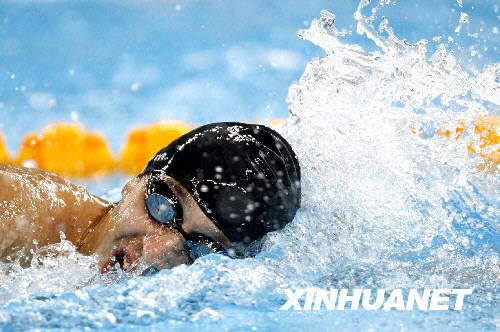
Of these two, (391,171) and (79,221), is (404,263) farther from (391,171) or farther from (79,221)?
(79,221)

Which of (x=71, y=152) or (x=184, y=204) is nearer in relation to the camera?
(x=184, y=204)

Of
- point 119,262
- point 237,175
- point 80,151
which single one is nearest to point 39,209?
point 119,262

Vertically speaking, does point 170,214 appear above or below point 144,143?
below

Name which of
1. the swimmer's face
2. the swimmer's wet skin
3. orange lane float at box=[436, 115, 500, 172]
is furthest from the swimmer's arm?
orange lane float at box=[436, 115, 500, 172]

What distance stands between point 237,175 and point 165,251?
27 cm

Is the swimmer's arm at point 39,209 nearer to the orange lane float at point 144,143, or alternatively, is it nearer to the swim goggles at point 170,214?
the swim goggles at point 170,214

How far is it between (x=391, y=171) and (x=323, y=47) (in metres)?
0.57

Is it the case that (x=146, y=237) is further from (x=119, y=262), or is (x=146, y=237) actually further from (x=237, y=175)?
(x=237, y=175)

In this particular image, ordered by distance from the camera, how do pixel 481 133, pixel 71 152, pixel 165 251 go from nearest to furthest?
pixel 165 251 → pixel 481 133 → pixel 71 152

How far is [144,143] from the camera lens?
6.96 m

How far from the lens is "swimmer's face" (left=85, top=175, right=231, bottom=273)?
1.67 metres

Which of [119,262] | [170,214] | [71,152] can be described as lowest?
[119,262]

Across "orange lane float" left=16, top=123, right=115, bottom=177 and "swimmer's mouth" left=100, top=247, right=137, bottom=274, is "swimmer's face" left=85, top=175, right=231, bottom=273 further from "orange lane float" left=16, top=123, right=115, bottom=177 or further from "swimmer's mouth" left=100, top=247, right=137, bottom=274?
"orange lane float" left=16, top=123, right=115, bottom=177

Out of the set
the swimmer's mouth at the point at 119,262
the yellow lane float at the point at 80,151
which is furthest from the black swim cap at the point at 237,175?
the yellow lane float at the point at 80,151
